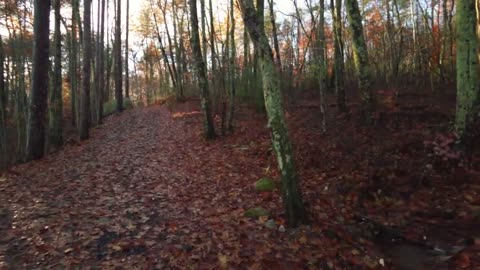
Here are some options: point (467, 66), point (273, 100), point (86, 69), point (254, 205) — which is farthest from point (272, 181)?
point (86, 69)

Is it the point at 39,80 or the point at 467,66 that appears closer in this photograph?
the point at 467,66

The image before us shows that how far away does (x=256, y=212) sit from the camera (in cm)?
617

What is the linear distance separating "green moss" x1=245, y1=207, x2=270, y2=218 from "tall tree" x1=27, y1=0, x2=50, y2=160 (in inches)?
293

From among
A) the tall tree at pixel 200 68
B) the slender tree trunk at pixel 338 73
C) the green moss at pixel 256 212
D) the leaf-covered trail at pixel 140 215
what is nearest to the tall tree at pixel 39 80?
the leaf-covered trail at pixel 140 215

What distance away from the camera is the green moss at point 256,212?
6113 mm

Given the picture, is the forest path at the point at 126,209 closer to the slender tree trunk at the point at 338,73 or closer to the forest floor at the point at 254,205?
the forest floor at the point at 254,205

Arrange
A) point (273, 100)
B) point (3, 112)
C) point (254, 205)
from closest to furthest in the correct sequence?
1. point (273, 100)
2. point (254, 205)
3. point (3, 112)

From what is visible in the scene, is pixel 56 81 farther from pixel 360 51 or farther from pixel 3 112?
pixel 360 51

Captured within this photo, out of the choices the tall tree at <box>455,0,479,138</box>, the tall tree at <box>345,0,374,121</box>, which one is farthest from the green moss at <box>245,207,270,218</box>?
the tall tree at <box>345,0,374,121</box>

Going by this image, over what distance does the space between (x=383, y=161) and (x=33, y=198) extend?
6.99 m

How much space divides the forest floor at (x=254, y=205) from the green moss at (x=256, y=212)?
0.12 metres

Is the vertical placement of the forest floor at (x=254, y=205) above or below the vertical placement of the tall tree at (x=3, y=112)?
below

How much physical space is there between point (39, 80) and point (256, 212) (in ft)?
25.6

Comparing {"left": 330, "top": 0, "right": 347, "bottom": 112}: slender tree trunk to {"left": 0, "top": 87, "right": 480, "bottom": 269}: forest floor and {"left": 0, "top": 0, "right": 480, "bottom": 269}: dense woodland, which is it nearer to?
{"left": 0, "top": 0, "right": 480, "bottom": 269}: dense woodland
